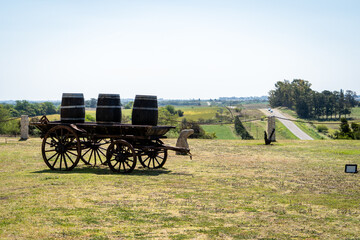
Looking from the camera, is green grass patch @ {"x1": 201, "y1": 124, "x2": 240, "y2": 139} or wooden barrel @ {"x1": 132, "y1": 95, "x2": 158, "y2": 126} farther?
green grass patch @ {"x1": 201, "y1": 124, "x2": 240, "y2": 139}

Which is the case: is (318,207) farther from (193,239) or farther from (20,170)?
(20,170)

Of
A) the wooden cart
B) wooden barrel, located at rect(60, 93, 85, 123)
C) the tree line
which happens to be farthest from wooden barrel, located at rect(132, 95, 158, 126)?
the tree line

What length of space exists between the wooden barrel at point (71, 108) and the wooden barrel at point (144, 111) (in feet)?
6.69

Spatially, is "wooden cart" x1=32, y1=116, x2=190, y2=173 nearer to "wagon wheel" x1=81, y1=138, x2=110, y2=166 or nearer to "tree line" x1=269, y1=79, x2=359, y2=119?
"wagon wheel" x1=81, y1=138, x2=110, y2=166

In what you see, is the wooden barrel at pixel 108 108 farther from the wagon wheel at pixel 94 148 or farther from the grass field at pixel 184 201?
the grass field at pixel 184 201

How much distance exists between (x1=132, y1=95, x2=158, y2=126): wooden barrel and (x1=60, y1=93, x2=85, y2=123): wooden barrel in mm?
2040

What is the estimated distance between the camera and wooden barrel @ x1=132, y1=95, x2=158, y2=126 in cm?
1283

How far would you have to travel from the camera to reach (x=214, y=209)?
8.38m

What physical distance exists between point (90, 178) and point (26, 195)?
2526mm

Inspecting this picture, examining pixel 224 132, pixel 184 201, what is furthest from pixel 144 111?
pixel 224 132

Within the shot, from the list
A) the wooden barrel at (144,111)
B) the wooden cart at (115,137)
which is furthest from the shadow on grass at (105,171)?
the wooden barrel at (144,111)

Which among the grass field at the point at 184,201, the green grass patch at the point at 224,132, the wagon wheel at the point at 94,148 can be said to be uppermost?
the wagon wheel at the point at 94,148

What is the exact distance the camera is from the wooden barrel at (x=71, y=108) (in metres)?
13.5

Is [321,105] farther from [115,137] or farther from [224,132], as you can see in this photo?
[115,137]
